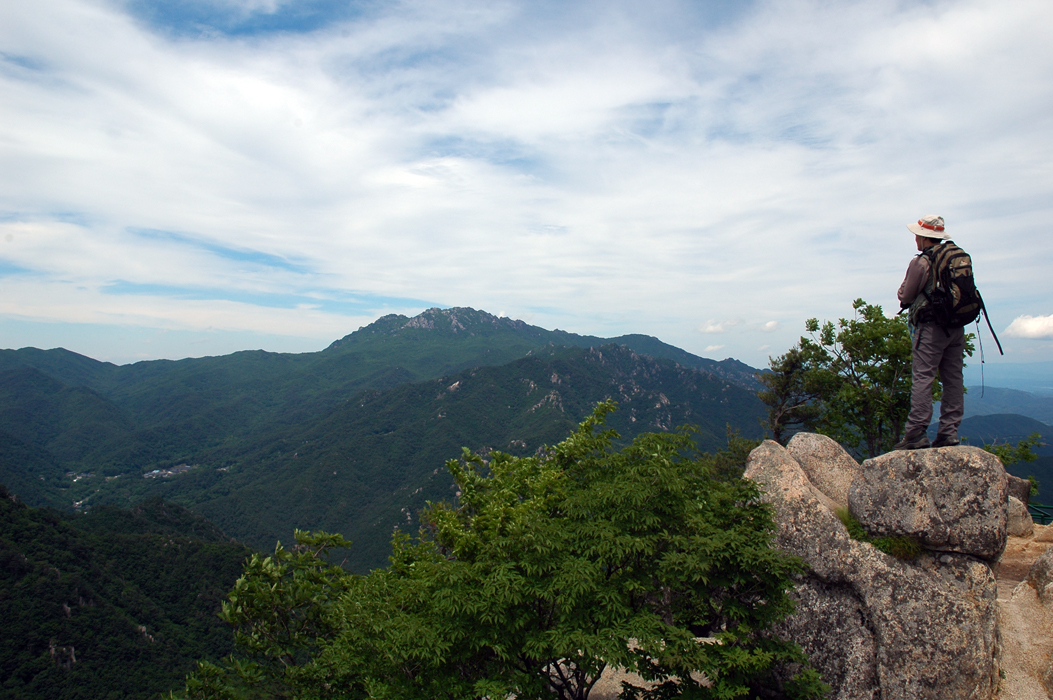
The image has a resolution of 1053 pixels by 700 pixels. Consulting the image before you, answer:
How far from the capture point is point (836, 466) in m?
14.9

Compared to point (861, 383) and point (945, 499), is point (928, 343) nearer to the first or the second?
point (945, 499)

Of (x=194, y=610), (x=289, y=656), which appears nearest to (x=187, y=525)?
(x=194, y=610)

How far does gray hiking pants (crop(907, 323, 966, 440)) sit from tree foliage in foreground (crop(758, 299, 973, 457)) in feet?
35.6

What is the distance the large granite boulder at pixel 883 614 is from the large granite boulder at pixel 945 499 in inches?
15.5

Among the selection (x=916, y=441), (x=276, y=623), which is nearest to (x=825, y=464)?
(x=916, y=441)

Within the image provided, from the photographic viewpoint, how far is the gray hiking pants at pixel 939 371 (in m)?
10.6

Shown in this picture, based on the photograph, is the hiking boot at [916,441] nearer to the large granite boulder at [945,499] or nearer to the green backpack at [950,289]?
the large granite boulder at [945,499]

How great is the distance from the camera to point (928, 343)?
1067cm

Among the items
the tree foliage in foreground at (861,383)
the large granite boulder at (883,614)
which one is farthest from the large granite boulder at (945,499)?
the tree foliage in foreground at (861,383)

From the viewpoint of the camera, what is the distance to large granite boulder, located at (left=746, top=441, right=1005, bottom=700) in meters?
10.6

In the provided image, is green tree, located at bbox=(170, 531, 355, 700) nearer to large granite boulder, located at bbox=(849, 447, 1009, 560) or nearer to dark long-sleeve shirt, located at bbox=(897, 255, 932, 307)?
large granite boulder, located at bbox=(849, 447, 1009, 560)

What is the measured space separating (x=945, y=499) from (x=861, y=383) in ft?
45.9

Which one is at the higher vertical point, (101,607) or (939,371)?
(939,371)

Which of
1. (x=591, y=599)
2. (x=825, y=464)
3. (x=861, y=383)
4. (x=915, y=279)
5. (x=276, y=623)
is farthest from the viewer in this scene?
(x=861, y=383)
